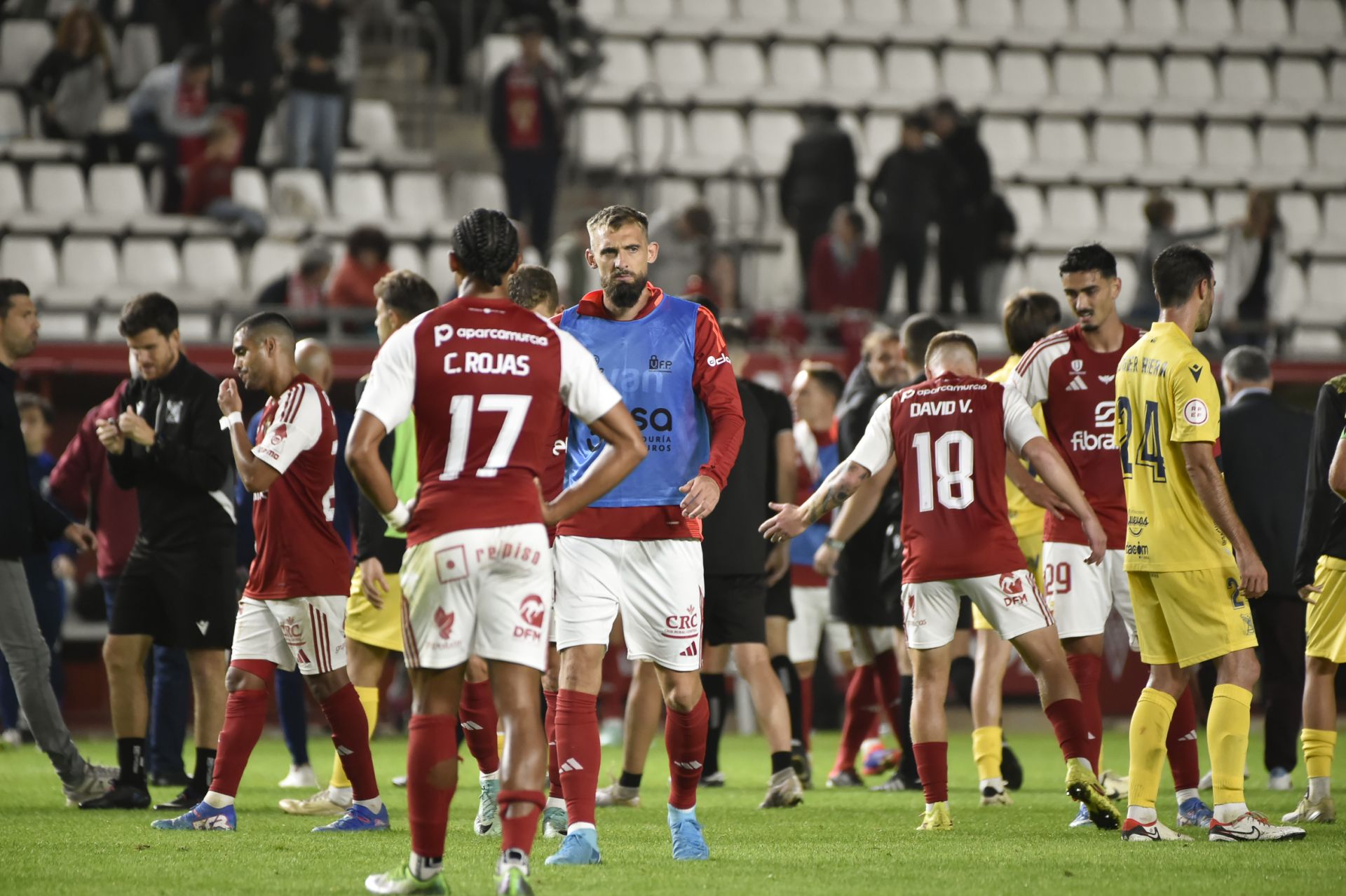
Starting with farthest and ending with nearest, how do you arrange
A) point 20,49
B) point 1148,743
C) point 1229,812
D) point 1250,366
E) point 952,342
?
point 20,49 → point 1250,366 → point 952,342 → point 1229,812 → point 1148,743

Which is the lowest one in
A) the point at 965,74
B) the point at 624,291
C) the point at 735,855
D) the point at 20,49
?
the point at 735,855

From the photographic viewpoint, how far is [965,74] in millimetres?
19969

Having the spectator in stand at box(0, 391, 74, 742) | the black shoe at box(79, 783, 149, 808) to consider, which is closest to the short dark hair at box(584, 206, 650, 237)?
the black shoe at box(79, 783, 149, 808)

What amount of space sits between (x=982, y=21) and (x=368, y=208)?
340 inches

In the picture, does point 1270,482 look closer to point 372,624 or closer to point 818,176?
point 372,624

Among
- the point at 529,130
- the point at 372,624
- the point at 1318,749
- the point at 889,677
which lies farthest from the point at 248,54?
the point at 1318,749

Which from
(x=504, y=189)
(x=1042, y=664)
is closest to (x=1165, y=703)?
(x=1042, y=664)

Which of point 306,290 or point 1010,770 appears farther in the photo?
point 306,290

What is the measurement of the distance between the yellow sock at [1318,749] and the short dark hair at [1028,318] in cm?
231

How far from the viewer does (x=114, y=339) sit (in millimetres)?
13266

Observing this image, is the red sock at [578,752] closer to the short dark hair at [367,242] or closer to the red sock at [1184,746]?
the red sock at [1184,746]

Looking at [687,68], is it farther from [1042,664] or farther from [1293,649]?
[1042,664]

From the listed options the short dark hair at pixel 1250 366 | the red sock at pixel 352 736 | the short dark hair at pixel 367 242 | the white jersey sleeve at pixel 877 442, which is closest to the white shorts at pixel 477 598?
the red sock at pixel 352 736

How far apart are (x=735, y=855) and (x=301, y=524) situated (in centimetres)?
235
